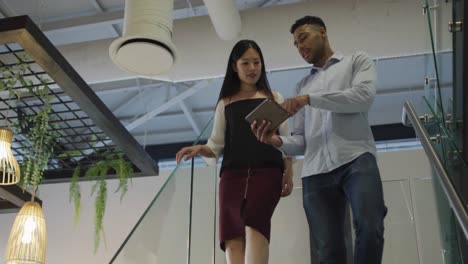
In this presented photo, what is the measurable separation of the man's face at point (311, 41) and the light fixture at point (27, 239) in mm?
Result: 2588

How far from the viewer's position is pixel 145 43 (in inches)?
125

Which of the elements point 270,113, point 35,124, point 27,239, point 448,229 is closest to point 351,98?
point 270,113

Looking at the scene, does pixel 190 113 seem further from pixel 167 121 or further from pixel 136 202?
pixel 136 202

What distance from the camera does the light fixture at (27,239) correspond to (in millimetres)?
4188

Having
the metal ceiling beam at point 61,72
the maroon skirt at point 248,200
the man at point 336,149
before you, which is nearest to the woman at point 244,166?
the maroon skirt at point 248,200

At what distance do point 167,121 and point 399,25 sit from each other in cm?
414

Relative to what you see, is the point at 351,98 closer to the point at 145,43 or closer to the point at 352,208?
the point at 352,208

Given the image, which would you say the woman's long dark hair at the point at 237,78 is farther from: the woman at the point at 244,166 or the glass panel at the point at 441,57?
the glass panel at the point at 441,57

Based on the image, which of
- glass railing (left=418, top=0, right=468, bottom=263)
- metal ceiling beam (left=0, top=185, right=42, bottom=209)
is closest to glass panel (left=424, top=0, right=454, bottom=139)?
glass railing (left=418, top=0, right=468, bottom=263)

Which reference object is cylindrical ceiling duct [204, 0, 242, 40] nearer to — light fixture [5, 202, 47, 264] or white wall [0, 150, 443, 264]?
white wall [0, 150, 443, 264]

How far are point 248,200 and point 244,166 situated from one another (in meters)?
0.16

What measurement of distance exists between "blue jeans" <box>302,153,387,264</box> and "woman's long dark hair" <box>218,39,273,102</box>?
0.52m

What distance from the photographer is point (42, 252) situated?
4336mm

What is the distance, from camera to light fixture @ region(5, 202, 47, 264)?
4.19 meters
